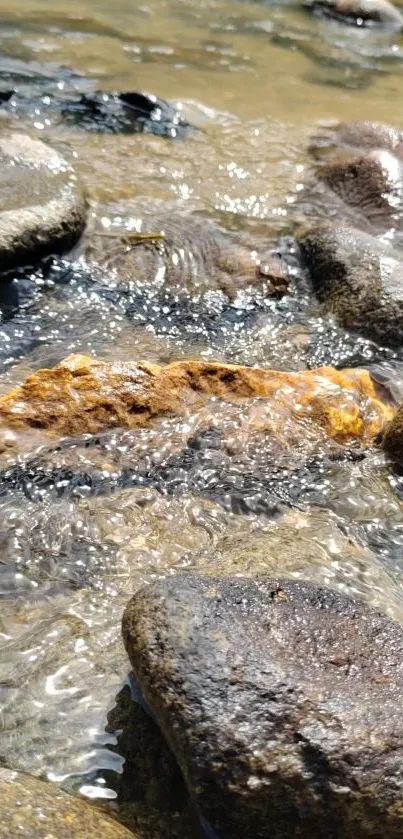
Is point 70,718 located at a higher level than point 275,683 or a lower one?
lower

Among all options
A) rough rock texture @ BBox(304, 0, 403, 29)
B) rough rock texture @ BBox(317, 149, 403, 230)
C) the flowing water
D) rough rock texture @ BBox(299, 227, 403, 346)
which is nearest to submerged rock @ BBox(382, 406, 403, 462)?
the flowing water

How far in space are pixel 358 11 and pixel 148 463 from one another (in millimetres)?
10306

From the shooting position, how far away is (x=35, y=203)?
5508 millimetres

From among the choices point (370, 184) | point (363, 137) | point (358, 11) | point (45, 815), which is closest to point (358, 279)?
point (370, 184)

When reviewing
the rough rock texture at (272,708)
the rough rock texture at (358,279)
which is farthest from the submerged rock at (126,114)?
the rough rock texture at (272,708)

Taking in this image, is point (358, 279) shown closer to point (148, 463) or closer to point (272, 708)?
point (148, 463)

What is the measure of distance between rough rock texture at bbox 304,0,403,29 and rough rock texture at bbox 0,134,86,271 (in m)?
7.48

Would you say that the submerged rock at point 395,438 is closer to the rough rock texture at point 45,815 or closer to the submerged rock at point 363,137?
the rough rock texture at point 45,815

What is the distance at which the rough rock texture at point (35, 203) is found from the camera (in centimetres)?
521

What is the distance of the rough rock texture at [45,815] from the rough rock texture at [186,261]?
3.49 metres

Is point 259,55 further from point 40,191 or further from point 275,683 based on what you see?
point 275,683

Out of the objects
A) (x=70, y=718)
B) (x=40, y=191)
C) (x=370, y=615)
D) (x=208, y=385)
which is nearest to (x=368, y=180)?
(x=40, y=191)

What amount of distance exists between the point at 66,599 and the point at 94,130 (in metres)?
5.24

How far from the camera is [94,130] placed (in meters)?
7.39
